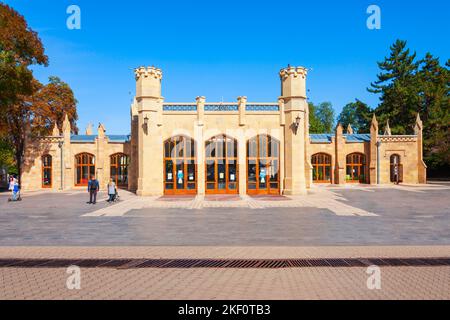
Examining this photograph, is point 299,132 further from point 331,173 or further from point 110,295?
point 110,295

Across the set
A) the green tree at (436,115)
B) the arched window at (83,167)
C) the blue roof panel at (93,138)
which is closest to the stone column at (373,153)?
the green tree at (436,115)

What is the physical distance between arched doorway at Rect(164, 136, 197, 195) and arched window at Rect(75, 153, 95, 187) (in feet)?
45.0

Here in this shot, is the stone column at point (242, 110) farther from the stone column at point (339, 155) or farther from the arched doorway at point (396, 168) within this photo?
the arched doorway at point (396, 168)

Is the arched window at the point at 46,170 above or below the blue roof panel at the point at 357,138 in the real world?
below

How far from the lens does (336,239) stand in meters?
9.77

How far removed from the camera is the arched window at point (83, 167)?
3469 cm

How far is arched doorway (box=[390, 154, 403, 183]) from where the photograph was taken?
3678cm

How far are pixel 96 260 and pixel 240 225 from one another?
5551mm

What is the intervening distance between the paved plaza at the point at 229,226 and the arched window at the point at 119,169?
1862 centimetres

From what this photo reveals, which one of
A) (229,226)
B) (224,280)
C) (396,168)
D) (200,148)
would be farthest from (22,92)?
(396,168)

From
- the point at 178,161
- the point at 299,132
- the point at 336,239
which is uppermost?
the point at 299,132

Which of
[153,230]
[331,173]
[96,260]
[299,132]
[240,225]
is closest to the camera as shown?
[96,260]

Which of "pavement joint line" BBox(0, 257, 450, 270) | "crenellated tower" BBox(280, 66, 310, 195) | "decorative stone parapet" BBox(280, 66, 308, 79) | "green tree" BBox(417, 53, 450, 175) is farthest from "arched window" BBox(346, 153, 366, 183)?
"pavement joint line" BBox(0, 257, 450, 270)
